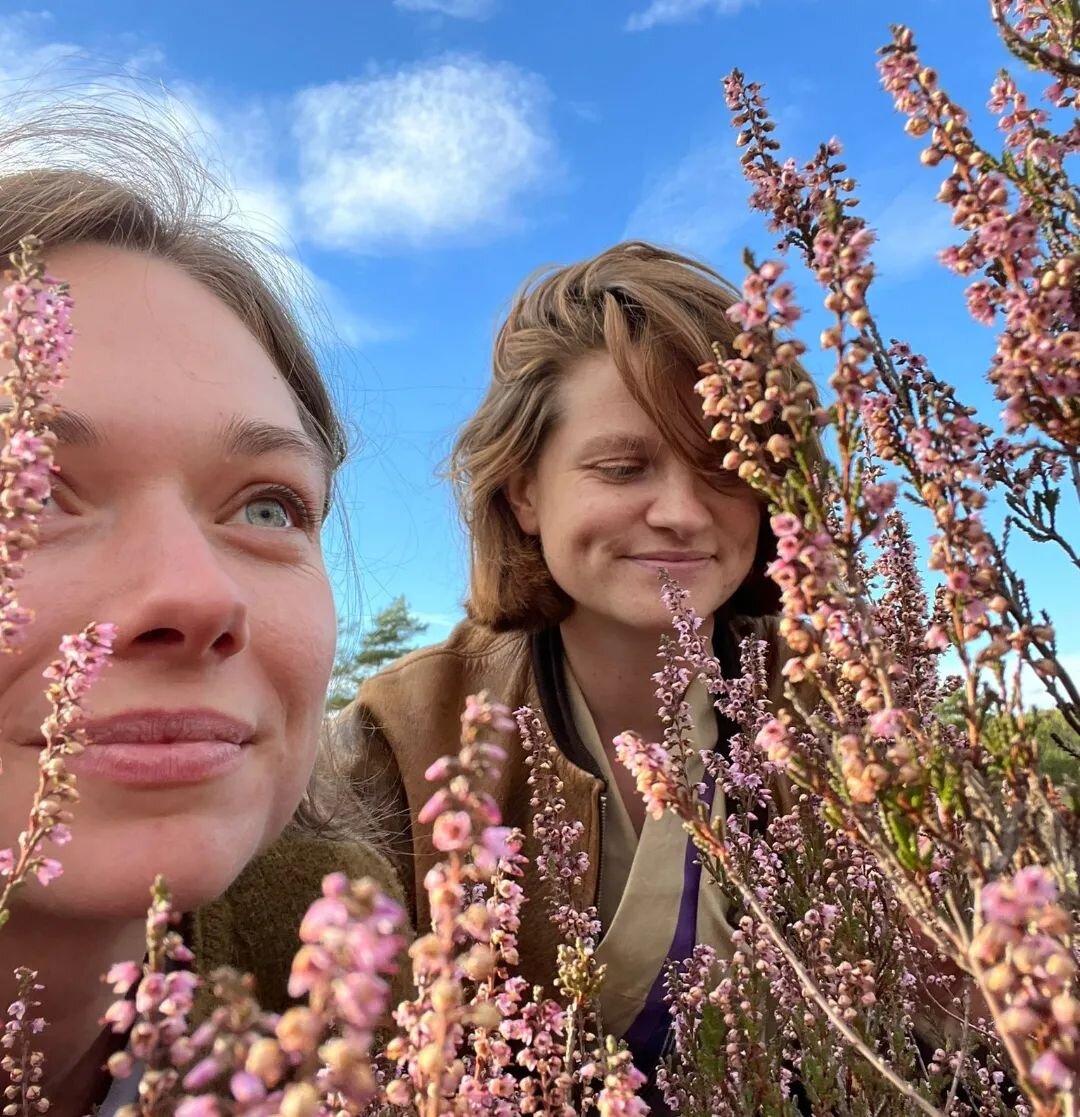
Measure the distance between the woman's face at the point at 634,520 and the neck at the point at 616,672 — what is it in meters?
0.34

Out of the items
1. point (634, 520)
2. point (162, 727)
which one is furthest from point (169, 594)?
point (634, 520)

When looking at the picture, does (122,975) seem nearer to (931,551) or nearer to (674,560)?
(931,551)

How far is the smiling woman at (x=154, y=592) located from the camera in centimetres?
160

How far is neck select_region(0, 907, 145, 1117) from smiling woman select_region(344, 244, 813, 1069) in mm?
1681

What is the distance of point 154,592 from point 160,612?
0.12 ft

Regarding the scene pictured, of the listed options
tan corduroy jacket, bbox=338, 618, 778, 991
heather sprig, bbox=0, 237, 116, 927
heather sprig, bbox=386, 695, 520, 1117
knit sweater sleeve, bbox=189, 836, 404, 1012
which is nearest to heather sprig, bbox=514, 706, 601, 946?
knit sweater sleeve, bbox=189, 836, 404, 1012

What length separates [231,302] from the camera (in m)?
2.55

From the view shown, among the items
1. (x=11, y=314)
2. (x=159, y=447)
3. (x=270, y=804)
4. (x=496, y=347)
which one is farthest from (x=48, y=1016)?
(x=496, y=347)

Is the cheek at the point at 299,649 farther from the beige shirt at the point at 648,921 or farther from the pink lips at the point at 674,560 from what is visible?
the beige shirt at the point at 648,921

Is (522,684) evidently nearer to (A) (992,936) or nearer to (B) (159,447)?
(B) (159,447)

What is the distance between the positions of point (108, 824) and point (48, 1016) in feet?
2.81

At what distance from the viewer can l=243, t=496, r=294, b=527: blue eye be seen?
215 centimetres

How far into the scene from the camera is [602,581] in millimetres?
3645

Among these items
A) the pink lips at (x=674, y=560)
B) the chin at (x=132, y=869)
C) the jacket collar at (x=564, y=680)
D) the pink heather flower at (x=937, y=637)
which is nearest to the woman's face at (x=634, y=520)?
the pink lips at (x=674, y=560)
